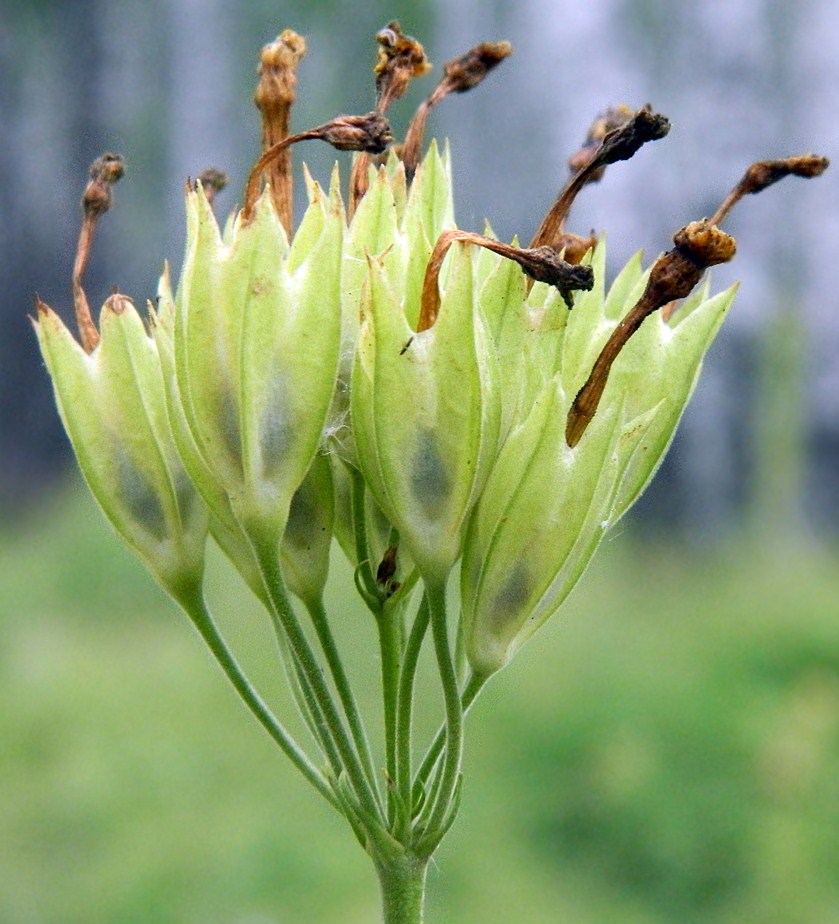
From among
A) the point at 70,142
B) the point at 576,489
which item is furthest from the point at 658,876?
the point at 70,142

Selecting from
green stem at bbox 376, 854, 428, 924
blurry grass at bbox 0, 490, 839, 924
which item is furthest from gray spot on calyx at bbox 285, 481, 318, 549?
blurry grass at bbox 0, 490, 839, 924

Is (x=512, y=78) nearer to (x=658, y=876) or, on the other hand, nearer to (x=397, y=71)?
(x=658, y=876)

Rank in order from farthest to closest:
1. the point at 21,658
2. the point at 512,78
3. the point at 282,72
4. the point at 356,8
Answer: the point at 356,8 < the point at 512,78 < the point at 21,658 < the point at 282,72

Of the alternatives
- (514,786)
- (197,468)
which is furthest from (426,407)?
(514,786)

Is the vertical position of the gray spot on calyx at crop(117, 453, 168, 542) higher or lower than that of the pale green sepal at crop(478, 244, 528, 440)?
lower

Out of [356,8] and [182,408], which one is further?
[356,8]

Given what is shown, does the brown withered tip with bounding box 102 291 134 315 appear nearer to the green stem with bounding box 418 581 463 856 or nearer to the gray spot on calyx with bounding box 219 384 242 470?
the gray spot on calyx with bounding box 219 384 242 470

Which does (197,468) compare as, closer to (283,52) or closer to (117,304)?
(117,304)
